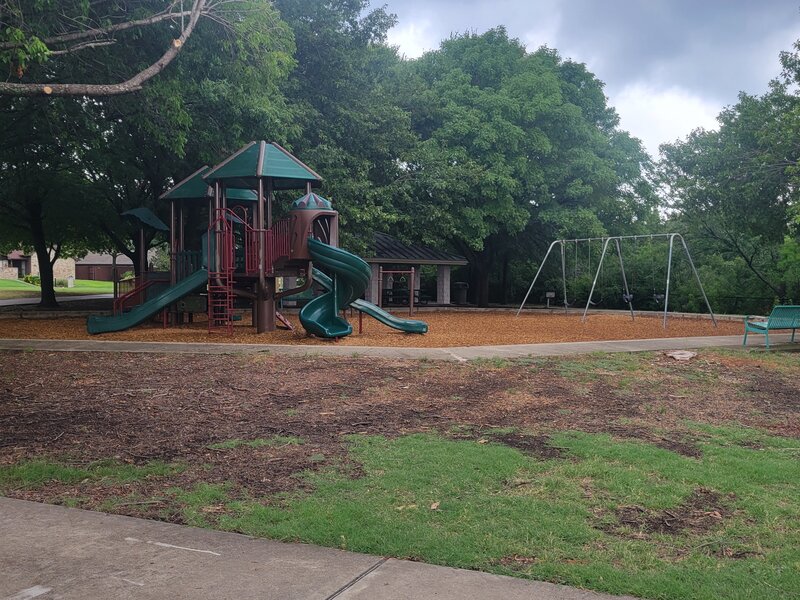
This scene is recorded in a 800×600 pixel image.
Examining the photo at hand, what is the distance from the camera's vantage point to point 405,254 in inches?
1296

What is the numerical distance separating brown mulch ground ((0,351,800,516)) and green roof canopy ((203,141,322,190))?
6212mm

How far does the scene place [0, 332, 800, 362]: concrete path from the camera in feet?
41.4

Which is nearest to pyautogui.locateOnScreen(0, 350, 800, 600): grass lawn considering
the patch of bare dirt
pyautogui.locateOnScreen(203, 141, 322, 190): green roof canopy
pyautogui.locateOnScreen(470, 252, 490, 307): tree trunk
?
the patch of bare dirt

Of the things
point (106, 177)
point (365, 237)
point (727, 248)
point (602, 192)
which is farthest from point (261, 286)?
point (727, 248)

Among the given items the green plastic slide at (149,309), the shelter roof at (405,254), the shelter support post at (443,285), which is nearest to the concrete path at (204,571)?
the green plastic slide at (149,309)

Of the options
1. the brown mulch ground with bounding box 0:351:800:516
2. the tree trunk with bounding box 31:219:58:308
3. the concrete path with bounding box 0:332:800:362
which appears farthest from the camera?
the tree trunk with bounding box 31:219:58:308

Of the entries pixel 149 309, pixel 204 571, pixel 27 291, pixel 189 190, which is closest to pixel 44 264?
pixel 189 190

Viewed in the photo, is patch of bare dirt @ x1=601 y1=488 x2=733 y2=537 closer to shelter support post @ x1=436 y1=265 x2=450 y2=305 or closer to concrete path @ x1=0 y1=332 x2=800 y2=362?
concrete path @ x1=0 y1=332 x2=800 y2=362

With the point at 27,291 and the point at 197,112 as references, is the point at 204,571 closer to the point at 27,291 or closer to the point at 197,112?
the point at 197,112

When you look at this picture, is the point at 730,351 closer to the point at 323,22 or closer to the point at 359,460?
the point at 359,460

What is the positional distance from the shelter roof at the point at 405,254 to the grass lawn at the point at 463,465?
848 inches

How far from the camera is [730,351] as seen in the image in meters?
13.8

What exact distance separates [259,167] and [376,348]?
586cm

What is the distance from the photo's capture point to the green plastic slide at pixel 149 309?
1761 cm
